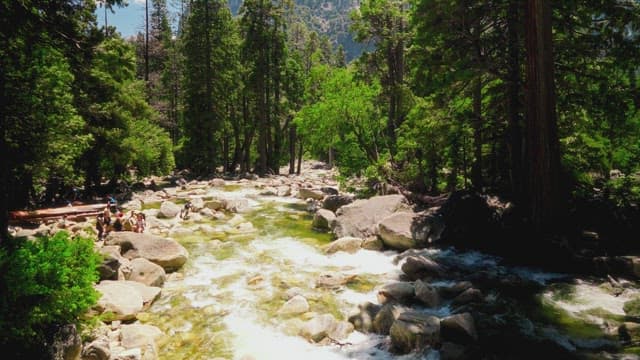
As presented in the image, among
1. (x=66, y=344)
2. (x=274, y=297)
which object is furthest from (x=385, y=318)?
(x=66, y=344)

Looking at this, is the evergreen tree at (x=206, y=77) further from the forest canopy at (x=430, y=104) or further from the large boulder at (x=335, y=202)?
the large boulder at (x=335, y=202)

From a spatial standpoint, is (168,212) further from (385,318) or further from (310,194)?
(385,318)

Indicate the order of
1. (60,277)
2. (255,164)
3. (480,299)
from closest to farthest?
(60,277) → (480,299) → (255,164)

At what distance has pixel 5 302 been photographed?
534cm

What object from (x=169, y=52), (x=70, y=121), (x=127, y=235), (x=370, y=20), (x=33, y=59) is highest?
(x=169, y=52)

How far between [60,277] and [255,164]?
40294 millimetres

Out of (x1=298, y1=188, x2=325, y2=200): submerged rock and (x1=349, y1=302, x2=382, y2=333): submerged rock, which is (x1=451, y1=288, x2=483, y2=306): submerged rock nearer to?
(x1=349, y1=302, x2=382, y2=333): submerged rock

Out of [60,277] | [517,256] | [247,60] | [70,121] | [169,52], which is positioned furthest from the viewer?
[169,52]

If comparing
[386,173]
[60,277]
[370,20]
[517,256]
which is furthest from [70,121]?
[370,20]

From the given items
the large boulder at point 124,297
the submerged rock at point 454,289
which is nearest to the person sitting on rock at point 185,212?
the large boulder at point 124,297

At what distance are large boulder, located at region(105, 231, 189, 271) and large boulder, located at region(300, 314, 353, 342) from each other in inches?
225

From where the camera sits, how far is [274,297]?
9.89m

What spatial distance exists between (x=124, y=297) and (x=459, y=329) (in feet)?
23.5

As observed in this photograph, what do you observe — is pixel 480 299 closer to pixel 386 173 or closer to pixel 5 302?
pixel 5 302
